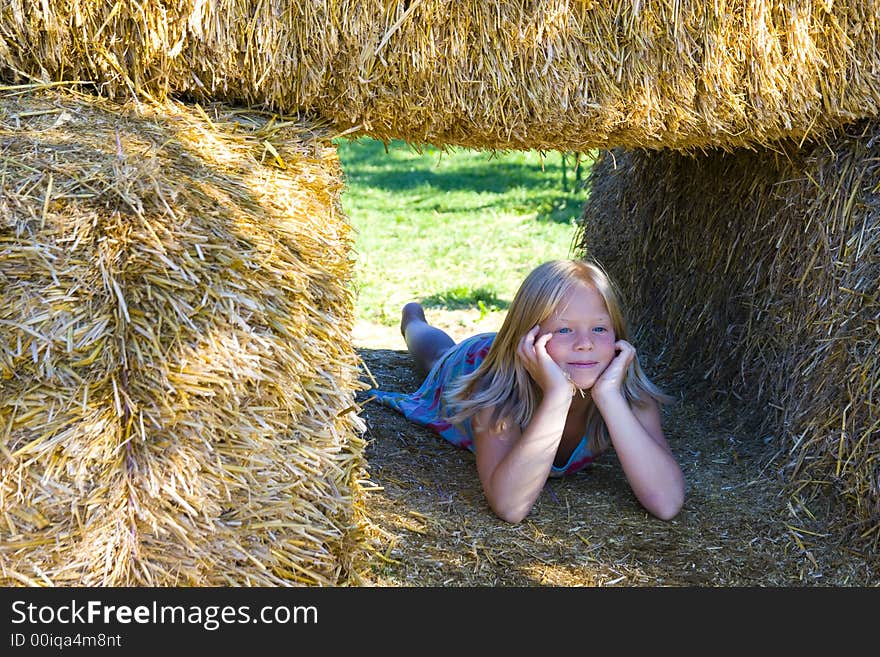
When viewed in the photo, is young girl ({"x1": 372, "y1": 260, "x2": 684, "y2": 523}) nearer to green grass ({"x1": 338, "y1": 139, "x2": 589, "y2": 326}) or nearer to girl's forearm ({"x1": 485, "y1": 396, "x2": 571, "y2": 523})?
girl's forearm ({"x1": 485, "y1": 396, "x2": 571, "y2": 523})

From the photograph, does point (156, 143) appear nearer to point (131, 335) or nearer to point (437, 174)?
point (131, 335)

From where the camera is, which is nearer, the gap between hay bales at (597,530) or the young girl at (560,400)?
the gap between hay bales at (597,530)

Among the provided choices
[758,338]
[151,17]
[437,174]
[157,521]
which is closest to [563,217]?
[437,174]

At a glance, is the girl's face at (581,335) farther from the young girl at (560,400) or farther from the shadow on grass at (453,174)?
the shadow on grass at (453,174)

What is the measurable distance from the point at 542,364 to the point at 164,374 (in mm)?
1274

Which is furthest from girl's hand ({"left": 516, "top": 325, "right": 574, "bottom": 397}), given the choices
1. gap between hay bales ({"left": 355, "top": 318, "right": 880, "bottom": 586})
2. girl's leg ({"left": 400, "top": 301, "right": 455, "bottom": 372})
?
girl's leg ({"left": 400, "top": 301, "right": 455, "bottom": 372})


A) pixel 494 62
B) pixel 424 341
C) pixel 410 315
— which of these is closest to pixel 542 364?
pixel 494 62

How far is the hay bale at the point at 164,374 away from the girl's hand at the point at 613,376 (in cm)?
93

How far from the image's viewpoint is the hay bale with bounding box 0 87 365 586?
1990 millimetres

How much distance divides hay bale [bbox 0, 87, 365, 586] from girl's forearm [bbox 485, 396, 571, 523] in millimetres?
626

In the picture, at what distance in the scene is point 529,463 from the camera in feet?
9.41

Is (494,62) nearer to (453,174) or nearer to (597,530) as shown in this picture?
(597,530)

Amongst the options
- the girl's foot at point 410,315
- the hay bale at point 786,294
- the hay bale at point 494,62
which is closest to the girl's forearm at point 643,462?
the hay bale at point 786,294

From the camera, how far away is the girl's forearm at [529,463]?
2867 millimetres
